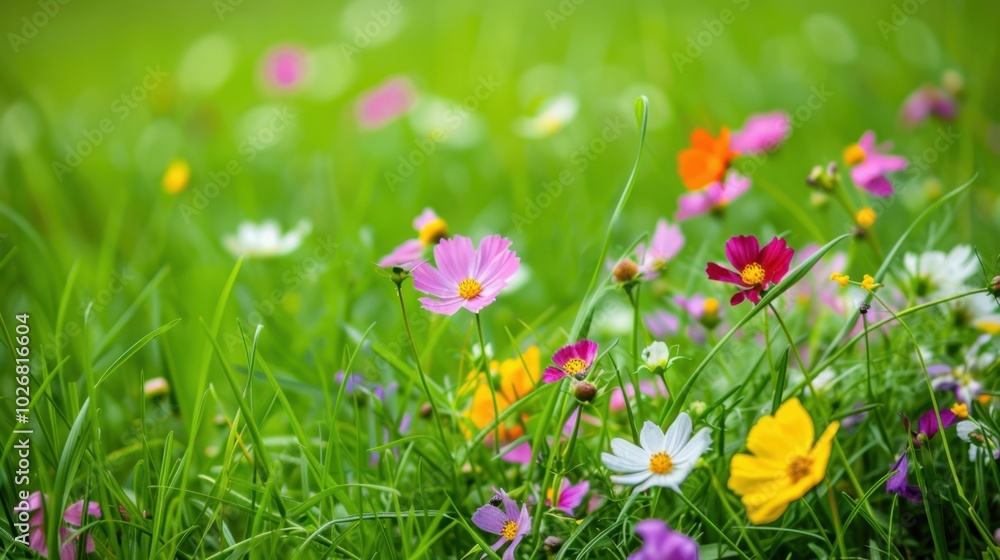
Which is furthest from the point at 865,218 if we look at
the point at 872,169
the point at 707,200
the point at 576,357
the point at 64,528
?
the point at 64,528

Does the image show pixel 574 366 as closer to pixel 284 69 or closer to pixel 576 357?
pixel 576 357

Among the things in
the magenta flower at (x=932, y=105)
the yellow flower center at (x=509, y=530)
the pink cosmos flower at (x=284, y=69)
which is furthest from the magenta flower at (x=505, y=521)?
the pink cosmos flower at (x=284, y=69)

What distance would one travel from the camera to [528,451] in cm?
73

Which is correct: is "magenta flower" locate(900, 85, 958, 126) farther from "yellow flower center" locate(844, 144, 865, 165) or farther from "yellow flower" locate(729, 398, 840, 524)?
"yellow flower" locate(729, 398, 840, 524)

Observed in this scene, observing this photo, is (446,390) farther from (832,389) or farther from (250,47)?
(250,47)

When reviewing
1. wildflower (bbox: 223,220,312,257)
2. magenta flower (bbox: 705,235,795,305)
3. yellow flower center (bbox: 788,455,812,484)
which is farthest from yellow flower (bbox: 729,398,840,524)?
wildflower (bbox: 223,220,312,257)

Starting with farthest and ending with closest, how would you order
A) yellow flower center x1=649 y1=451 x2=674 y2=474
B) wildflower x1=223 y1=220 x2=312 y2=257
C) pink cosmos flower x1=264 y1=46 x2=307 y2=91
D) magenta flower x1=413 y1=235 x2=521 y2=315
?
pink cosmos flower x1=264 y1=46 x2=307 y2=91, wildflower x1=223 y1=220 x2=312 y2=257, magenta flower x1=413 y1=235 x2=521 y2=315, yellow flower center x1=649 y1=451 x2=674 y2=474

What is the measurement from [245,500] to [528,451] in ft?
0.81

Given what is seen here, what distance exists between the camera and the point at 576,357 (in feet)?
2.05

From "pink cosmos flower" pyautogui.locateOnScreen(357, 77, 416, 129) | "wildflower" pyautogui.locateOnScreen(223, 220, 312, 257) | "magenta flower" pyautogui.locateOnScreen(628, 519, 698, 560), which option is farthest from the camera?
"pink cosmos flower" pyautogui.locateOnScreen(357, 77, 416, 129)

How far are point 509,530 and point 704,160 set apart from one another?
41 centimetres

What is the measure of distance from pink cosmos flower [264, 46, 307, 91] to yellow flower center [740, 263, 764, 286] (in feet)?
5.58

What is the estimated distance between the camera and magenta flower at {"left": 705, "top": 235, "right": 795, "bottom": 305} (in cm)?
60

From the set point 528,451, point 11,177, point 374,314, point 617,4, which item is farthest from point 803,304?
point 617,4
